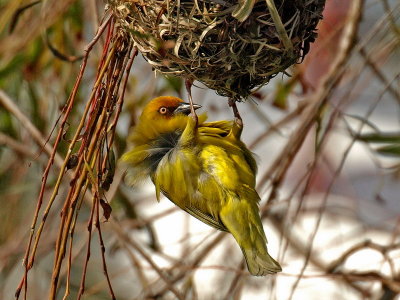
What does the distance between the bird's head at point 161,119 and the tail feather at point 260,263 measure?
0.34 metres

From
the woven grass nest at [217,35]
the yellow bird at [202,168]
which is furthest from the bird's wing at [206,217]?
the woven grass nest at [217,35]

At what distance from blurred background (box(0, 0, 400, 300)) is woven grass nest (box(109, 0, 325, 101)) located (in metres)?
0.12

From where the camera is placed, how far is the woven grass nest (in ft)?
4.67

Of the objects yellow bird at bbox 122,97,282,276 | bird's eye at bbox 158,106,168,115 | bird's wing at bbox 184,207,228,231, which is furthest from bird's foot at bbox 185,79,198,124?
bird's wing at bbox 184,207,228,231

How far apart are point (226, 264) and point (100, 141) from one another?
6.34 ft

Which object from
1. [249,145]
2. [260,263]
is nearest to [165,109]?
[260,263]

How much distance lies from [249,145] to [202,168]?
91 centimetres

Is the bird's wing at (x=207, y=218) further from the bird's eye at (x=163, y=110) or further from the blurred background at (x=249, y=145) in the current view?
the bird's eye at (x=163, y=110)

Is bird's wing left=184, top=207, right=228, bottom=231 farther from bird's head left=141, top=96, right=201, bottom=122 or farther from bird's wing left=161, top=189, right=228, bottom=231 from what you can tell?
bird's head left=141, top=96, right=201, bottom=122

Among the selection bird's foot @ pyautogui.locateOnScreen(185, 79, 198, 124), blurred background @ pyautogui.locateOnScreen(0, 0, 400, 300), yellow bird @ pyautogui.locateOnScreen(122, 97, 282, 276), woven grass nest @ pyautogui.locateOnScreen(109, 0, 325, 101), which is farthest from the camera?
blurred background @ pyautogui.locateOnScreen(0, 0, 400, 300)

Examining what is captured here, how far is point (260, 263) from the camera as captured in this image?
1714mm

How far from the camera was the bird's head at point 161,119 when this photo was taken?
5.81 feet

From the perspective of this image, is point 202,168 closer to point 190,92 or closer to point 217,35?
point 190,92

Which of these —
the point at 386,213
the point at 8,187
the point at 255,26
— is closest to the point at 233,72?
the point at 255,26
